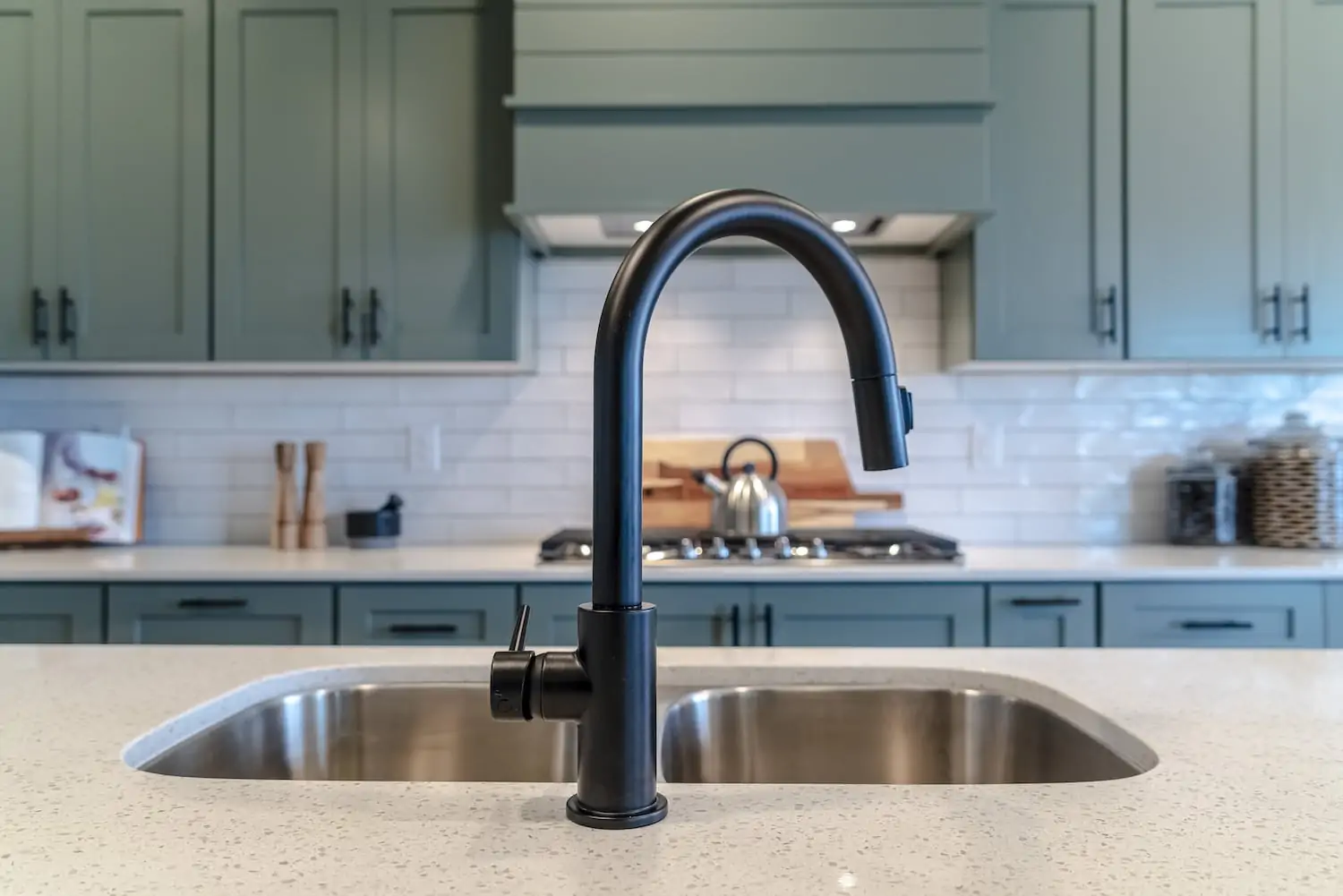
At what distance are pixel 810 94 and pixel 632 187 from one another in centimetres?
49

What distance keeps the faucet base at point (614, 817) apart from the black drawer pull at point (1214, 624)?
6.88 feet

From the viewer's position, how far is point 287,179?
2.72m

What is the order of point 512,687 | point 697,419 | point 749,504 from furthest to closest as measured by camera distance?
point 697,419 < point 749,504 < point 512,687

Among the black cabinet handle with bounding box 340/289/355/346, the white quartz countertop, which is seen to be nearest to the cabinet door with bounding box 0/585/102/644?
the white quartz countertop

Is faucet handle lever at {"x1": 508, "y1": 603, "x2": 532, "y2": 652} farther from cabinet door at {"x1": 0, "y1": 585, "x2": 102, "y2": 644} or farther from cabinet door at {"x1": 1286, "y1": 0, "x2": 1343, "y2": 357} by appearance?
cabinet door at {"x1": 1286, "y1": 0, "x2": 1343, "y2": 357}

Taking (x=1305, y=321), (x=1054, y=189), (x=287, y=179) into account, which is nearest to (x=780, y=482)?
(x=1054, y=189)

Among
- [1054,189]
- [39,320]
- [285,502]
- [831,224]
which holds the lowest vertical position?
[285,502]

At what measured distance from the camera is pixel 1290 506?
278cm

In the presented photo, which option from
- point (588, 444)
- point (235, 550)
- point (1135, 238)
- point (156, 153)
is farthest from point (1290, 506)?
point (156, 153)

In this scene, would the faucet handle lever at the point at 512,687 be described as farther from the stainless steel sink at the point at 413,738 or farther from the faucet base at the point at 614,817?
the stainless steel sink at the point at 413,738

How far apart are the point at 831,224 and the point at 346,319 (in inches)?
49.2

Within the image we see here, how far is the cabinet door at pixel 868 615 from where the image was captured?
7.82 ft

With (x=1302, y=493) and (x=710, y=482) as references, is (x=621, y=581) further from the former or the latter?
(x=1302, y=493)

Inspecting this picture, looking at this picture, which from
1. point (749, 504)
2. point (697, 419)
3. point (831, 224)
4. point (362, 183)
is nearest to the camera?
point (831, 224)
